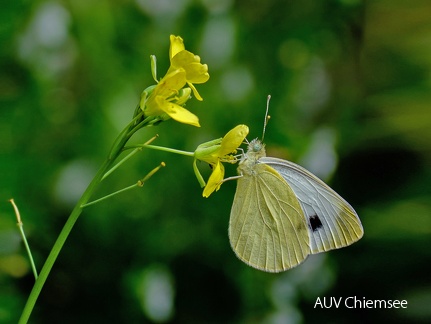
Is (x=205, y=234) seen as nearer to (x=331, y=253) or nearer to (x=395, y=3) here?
(x=331, y=253)

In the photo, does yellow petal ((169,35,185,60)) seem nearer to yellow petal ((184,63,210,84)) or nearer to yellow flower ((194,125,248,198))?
yellow petal ((184,63,210,84))

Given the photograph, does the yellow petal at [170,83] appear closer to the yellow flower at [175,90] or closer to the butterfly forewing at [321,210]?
the yellow flower at [175,90]

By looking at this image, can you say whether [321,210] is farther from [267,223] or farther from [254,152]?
[254,152]

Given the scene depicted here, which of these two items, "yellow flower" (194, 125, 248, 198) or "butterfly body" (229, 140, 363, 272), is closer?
"yellow flower" (194, 125, 248, 198)

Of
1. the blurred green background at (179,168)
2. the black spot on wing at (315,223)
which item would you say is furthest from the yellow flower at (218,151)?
the blurred green background at (179,168)

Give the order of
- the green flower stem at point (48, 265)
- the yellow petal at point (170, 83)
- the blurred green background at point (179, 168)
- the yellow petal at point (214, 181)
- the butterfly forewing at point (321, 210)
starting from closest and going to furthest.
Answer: the green flower stem at point (48, 265)
the yellow petal at point (170, 83)
the yellow petal at point (214, 181)
the butterfly forewing at point (321, 210)
the blurred green background at point (179, 168)

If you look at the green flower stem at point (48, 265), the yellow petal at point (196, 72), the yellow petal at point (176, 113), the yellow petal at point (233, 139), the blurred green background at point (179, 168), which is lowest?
the green flower stem at point (48, 265)

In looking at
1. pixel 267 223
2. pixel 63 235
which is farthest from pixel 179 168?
pixel 63 235

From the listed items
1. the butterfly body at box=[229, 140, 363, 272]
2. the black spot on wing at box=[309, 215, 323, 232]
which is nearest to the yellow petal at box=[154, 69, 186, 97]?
the butterfly body at box=[229, 140, 363, 272]
